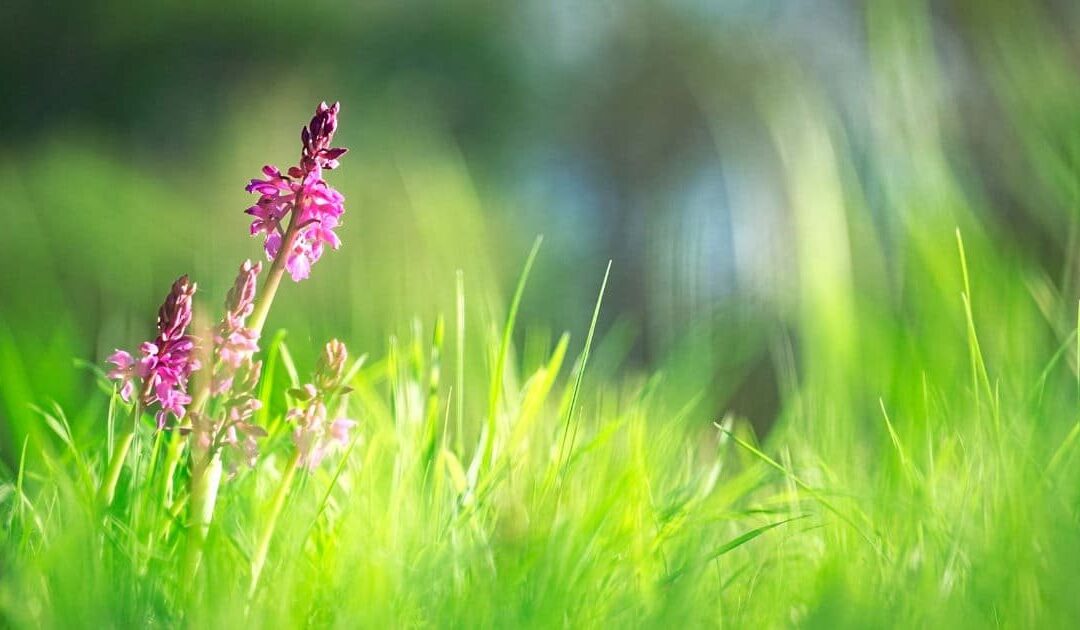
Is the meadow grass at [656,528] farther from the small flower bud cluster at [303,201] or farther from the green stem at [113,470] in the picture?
the small flower bud cluster at [303,201]

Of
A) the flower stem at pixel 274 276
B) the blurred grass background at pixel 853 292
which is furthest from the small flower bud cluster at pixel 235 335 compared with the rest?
the blurred grass background at pixel 853 292

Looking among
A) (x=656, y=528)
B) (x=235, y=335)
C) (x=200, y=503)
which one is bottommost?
(x=656, y=528)

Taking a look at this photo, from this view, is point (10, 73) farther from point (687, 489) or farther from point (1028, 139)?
point (1028, 139)

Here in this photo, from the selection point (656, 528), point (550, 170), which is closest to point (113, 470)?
point (656, 528)

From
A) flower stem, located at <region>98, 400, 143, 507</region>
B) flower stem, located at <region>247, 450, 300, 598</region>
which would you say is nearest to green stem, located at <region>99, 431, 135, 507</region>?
flower stem, located at <region>98, 400, 143, 507</region>

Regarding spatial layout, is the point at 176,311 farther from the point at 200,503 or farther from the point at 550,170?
the point at 550,170

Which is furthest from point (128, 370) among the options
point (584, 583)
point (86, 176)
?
point (86, 176)
